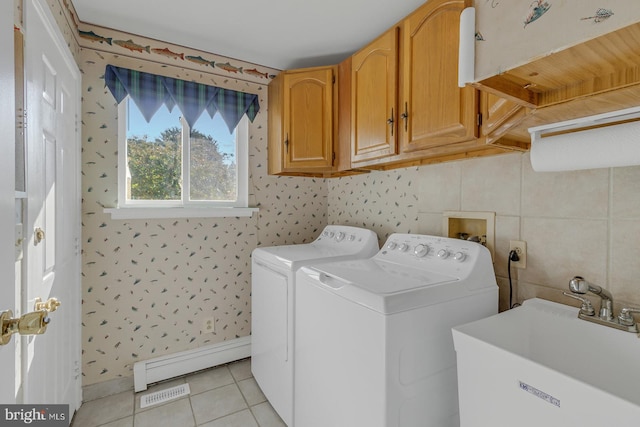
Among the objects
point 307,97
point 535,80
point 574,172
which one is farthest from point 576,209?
point 307,97

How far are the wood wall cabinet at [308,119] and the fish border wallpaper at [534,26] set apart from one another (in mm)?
1401

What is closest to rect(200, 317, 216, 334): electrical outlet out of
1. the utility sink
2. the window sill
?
the window sill

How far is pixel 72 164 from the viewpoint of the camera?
164 centimetres

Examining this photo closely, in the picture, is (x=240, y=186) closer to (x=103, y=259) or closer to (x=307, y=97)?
(x=307, y=97)

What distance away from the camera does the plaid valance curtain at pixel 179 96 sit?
192 centimetres

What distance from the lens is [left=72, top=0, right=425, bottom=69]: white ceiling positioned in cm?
162

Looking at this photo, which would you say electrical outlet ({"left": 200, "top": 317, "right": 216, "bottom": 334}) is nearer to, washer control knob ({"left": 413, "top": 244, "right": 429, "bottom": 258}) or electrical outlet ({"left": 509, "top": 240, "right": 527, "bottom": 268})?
washer control knob ({"left": 413, "top": 244, "right": 429, "bottom": 258})

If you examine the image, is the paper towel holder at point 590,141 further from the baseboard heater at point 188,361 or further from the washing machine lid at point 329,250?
the baseboard heater at point 188,361

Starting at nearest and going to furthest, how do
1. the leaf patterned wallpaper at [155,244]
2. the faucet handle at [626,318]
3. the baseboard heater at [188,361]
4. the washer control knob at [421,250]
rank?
the faucet handle at [626,318], the washer control knob at [421,250], the leaf patterned wallpaper at [155,244], the baseboard heater at [188,361]

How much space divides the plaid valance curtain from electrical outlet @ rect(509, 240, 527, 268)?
1995 millimetres

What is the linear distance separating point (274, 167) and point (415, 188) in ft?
3.62

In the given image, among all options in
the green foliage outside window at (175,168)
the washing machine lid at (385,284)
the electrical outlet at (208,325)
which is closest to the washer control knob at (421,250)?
the washing machine lid at (385,284)

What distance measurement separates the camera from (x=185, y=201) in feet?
7.25

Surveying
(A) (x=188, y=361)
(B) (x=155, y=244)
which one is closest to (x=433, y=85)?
(B) (x=155, y=244)
